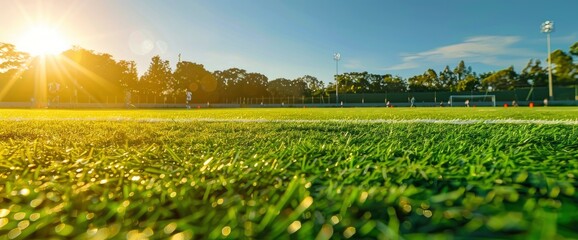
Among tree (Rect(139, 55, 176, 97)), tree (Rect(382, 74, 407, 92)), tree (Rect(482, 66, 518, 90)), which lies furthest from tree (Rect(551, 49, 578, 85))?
tree (Rect(139, 55, 176, 97))

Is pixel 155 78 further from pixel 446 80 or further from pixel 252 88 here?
pixel 446 80

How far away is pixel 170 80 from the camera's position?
204 ft

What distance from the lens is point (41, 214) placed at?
639mm

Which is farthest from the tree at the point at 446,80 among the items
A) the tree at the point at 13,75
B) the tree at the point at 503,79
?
the tree at the point at 13,75

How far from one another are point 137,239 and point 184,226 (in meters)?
0.07

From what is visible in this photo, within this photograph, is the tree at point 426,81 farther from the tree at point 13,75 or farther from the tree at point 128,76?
the tree at point 13,75

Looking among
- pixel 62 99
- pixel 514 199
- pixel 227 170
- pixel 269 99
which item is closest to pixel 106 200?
pixel 227 170

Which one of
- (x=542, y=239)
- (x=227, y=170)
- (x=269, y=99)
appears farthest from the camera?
(x=269, y=99)

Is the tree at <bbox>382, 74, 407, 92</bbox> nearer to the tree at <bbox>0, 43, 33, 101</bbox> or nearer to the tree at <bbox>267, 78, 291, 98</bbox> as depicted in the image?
the tree at <bbox>267, 78, 291, 98</bbox>

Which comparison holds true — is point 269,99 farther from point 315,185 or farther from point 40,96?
point 315,185

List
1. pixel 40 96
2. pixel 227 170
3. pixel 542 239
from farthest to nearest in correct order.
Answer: pixel 40 96
pixel 227 170
pixel 542 239

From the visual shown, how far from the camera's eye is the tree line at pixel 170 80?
49656 millimetres

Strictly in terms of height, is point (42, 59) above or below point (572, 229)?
above

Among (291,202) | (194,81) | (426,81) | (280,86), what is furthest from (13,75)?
(426,81)
